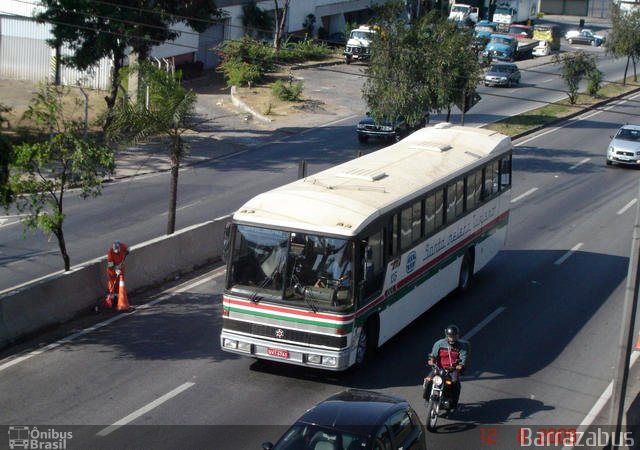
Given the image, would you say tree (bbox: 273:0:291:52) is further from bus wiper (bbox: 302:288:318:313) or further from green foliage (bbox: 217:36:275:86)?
bus wiper (bbox: 302:288:318:313)

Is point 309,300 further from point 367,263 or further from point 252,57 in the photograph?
point 252,57

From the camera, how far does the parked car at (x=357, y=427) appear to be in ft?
34.8

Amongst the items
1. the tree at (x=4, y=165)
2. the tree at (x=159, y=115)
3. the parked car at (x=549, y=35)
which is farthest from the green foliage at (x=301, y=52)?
the tree at (x=4, y=165)

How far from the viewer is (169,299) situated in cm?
1962

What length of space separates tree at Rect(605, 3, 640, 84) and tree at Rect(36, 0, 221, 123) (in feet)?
109

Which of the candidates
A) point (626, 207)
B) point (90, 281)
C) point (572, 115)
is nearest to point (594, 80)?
point (572, 115)

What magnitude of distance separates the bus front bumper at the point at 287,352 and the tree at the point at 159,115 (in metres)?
7.42

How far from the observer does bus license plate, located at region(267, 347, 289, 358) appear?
15.0m

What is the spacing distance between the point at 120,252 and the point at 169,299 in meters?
1.68

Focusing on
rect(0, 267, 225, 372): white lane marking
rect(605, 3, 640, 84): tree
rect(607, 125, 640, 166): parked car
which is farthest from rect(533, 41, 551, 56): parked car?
rect(0, 267, 225, 372): white lane marking

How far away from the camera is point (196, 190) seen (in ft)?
102

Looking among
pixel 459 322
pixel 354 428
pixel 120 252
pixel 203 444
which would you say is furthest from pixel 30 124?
pixel 354 428

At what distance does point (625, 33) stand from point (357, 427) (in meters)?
56.4

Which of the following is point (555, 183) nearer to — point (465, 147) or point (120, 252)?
point (465, 147)
